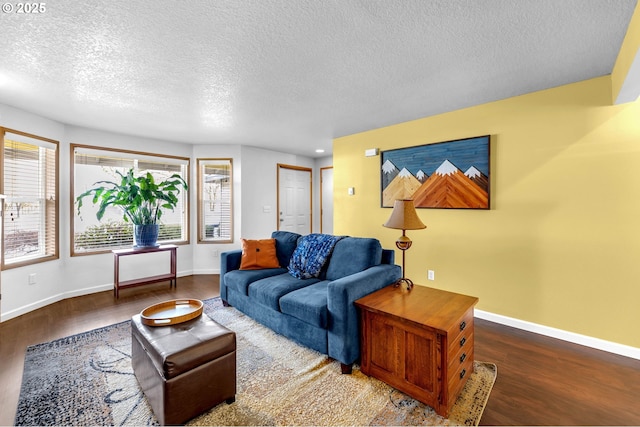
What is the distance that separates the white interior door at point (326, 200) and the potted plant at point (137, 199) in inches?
128

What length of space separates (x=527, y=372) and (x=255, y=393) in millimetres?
1989

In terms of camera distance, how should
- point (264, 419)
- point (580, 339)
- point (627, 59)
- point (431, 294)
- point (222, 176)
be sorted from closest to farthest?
point (264, 419), point (627, 59), point (431, 294), point (580, 339), point (222, 176)

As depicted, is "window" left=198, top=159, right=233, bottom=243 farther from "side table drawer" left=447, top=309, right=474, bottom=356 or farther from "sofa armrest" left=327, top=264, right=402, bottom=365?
"side table drawer" left=447, top=309, right=474, bottom=356

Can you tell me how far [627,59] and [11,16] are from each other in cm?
384

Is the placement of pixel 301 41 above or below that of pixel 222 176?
above

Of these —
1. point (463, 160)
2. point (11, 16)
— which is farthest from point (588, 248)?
Answer: point (11, 16)

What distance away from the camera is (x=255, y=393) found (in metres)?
1.80

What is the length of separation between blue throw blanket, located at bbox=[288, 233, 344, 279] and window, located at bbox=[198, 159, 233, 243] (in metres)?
2.45

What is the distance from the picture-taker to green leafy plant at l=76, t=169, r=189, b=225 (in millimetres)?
3709

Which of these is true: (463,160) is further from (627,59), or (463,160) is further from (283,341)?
(283,341)

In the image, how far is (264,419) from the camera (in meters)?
1.58

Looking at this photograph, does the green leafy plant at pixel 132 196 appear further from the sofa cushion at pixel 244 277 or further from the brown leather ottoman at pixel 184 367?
the brown leather ottoman at pixel 184 367

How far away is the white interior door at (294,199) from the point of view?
18.9ft

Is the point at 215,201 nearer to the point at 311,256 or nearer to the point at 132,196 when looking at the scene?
the point at 132,196
